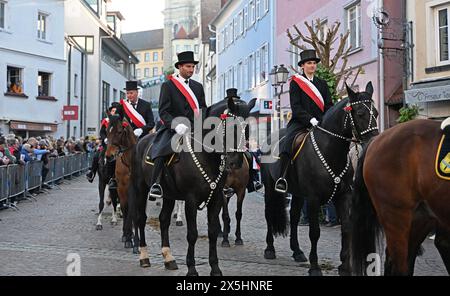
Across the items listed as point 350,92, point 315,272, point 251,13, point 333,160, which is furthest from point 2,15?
point 315,272

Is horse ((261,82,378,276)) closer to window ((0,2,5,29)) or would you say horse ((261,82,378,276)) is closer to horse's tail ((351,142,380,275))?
horse's tail ((351,142,380,275))

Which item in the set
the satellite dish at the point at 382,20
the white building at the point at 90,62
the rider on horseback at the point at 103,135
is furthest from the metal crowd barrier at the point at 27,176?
the white building at the point at 90,62

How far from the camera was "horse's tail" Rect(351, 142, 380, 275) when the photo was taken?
20.6ft

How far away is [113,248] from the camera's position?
9891 millimetres

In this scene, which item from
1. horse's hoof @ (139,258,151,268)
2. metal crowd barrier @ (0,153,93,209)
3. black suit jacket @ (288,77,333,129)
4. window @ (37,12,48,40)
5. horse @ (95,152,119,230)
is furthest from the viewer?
window @ (37,12,48,40)

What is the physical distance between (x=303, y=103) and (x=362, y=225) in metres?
2.75

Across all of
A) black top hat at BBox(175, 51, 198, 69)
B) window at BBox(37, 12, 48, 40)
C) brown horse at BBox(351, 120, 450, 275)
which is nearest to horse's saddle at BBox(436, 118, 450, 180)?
brown horse at BBox(351, 120, 450, 275)

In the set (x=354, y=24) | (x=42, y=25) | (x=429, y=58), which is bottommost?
(x=429, y=58)

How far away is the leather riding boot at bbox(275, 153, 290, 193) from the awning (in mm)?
28238

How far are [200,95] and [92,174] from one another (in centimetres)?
683

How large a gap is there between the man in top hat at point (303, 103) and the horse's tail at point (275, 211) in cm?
120

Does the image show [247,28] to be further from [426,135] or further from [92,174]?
[426,135]

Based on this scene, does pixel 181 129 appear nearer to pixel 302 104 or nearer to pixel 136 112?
pixel 302 104
